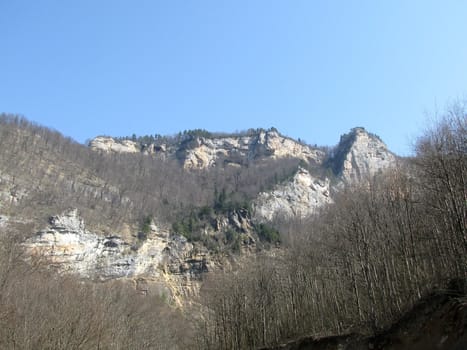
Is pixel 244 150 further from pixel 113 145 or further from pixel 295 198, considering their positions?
pixel 295 198

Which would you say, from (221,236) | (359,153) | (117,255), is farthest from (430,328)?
(359,153)

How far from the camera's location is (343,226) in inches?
1083

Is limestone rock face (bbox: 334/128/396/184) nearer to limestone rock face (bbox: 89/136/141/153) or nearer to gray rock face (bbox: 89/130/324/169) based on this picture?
gray rock face (bbox: 89/130/324/169)

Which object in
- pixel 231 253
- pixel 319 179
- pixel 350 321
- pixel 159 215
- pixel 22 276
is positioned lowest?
pixel 350 321

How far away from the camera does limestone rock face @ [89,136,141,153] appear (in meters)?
144

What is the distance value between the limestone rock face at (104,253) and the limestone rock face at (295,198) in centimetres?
2419

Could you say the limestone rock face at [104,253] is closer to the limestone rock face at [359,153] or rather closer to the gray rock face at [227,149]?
the gray rock face at [227,149]

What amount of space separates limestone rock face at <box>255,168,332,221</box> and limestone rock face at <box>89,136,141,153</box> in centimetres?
5680

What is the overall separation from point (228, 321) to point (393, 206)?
64.3ft

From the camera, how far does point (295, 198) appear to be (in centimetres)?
11856

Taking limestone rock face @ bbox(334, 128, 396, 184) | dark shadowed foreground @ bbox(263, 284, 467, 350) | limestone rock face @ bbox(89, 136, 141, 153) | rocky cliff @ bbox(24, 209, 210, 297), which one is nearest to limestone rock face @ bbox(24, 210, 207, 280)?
rocky cliff @ bbox(24, 209, 210, 297)

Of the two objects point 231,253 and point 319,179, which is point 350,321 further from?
point 319,179

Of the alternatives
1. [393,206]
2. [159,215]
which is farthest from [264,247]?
[393,206]

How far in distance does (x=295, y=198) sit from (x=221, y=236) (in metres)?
30.8
